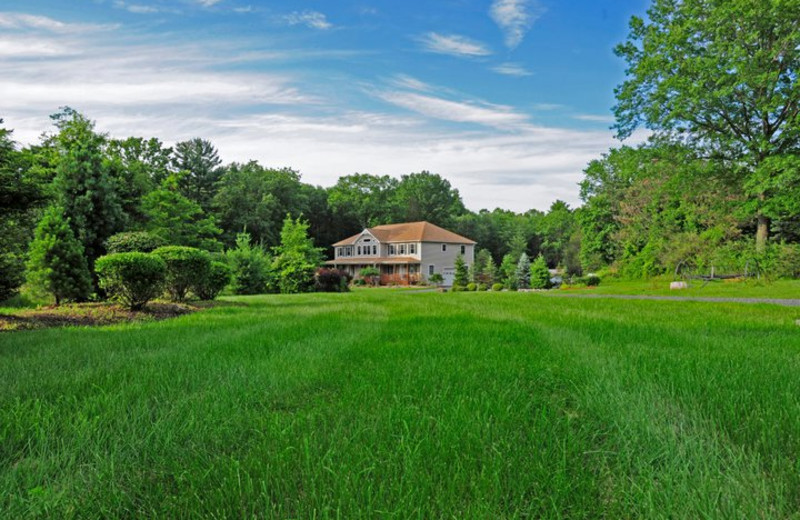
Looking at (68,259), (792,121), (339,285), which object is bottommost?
(339,285)

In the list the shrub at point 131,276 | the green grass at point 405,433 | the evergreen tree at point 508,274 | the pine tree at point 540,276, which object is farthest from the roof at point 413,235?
the green grass at point 405,433

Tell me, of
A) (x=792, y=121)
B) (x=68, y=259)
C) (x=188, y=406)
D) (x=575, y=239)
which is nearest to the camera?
(x=188, y=406)

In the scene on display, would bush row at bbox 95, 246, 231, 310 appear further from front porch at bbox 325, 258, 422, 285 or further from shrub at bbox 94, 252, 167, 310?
front porch at bbox 325, 258, 422, 285

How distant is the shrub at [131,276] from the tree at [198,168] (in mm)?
36115

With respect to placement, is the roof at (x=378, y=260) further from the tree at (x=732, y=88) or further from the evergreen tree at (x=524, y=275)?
the tree at (x=732, y=88)

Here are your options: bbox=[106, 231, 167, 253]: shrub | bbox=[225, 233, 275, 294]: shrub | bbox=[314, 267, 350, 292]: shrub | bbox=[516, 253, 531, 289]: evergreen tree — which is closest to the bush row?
bbox=[106, 231, 167, 253]: shrub

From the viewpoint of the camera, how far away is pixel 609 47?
70.1ft

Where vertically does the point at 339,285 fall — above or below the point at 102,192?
below

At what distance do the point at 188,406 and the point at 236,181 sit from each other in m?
49.2

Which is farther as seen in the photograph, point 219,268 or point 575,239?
point 575,239

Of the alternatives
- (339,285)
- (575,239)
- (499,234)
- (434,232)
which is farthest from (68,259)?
(499,234)

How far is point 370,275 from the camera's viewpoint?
41938mm

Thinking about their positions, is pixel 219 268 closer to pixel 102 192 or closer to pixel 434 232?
pixel 102 192

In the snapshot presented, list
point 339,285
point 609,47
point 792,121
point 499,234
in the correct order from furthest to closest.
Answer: point 499,234
point 339,285
point 609,47
point 792,121
